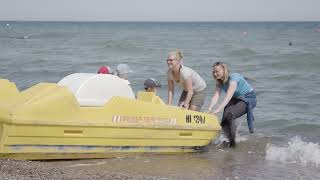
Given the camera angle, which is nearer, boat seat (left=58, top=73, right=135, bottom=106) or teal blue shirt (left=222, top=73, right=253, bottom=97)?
boat seat (left=58, top=73, right=135, bottom=106)

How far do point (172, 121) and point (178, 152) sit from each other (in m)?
0.57

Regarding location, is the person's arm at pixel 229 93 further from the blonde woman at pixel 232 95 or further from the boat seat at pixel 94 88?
the boat seat at pixel 94 88

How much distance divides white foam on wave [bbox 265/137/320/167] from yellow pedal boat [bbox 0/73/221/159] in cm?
96

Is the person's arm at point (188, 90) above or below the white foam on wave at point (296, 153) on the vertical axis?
above

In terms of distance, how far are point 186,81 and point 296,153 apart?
197cm

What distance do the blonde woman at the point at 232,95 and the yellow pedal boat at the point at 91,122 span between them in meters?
0.28

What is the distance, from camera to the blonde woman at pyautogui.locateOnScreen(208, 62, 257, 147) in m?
8.05

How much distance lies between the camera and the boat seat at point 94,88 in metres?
7.38

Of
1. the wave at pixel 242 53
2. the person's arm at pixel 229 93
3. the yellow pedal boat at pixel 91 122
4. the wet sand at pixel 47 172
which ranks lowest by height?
the wet sand at pixel 47 172

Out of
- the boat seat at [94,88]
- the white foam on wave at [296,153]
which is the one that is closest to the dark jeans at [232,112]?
the white foam on wave at [296,153]

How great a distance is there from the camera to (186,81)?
322 inches

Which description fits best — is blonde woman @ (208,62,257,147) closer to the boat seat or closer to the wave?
the boat seat

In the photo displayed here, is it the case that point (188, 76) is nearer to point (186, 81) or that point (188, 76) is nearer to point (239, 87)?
point (186, 81)

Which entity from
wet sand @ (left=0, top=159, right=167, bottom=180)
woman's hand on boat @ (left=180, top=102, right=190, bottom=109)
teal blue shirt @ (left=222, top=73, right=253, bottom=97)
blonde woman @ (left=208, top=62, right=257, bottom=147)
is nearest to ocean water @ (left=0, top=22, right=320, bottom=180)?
wet sand @ (left=0, top=159, right=167, bottom=180)
